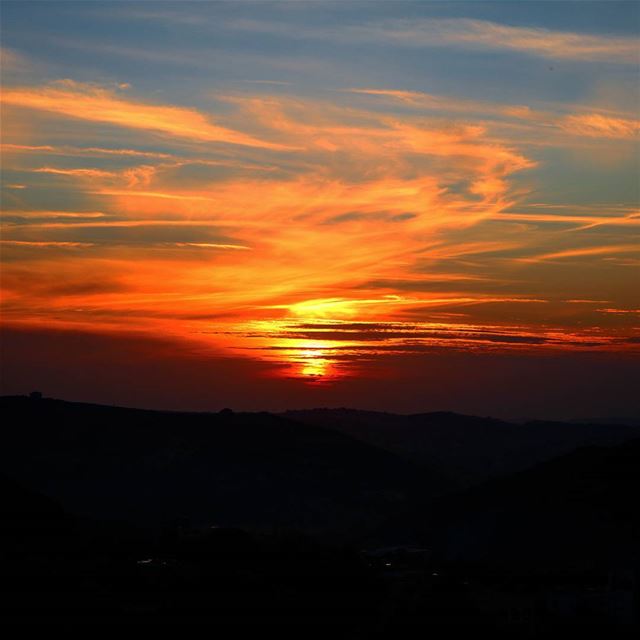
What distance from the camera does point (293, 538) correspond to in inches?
3378

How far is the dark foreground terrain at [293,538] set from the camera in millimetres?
59281

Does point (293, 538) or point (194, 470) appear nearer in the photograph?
point (293, 538)

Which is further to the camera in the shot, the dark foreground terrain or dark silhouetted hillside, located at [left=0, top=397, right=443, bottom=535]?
dark silhouetted hillside, located at [left=0, top=397, right=443, bottom=535]

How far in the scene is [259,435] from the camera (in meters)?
165

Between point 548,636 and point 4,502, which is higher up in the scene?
point 4,502

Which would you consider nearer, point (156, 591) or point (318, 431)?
point (156, 591)

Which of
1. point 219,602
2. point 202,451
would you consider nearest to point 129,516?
point 202,451

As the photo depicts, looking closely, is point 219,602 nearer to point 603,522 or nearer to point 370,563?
point 370,563

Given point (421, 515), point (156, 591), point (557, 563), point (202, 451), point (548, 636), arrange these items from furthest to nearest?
point (202, 451) < point (421, 515) < point (557, 563) < point (156, 591) < point (548, 636)

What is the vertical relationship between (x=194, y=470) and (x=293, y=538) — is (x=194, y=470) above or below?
above

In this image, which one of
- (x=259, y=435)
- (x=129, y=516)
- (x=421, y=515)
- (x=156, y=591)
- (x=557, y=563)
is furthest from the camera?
(x=259, y=435)

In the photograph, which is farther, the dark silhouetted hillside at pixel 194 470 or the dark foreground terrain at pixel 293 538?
the dark silhouetted hillside at pixel 194 470

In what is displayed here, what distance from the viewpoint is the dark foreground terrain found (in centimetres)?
5928

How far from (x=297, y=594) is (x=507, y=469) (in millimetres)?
137531
